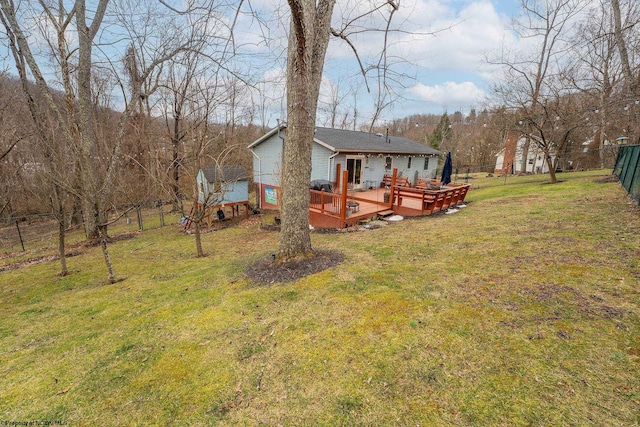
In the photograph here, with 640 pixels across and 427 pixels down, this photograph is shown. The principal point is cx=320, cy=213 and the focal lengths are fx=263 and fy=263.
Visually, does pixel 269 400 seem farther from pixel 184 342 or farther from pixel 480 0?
pixel 480 0

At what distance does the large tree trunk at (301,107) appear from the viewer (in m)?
4.20

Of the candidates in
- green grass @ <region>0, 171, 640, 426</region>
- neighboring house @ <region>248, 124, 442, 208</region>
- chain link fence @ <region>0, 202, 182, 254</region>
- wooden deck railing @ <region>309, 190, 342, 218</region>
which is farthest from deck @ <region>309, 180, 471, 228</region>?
chain link fence @ <region>0, 202, 182, 254</region>

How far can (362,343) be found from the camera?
282 cm

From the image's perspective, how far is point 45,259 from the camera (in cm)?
848

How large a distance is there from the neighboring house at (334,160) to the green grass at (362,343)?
8467mm

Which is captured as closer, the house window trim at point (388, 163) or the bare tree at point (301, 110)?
the bare tree at point (301, 110)

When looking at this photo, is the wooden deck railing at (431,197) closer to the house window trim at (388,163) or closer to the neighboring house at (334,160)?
the neighboring house at (334,160)

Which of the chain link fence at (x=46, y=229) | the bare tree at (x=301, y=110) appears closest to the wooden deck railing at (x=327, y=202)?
the bare tree at (x=301, y=110)

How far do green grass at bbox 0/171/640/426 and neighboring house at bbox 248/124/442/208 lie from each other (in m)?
8.47

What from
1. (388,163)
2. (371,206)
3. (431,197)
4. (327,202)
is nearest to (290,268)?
(327,202)

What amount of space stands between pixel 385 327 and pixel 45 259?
1103cm

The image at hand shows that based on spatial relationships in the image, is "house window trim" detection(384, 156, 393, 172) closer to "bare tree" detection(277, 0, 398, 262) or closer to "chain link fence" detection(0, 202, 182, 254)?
"bare tree" detection(277, 0, 398, 262)

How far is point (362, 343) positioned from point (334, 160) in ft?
35.9

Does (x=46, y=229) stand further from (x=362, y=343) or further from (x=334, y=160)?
(x=362, y=343)
